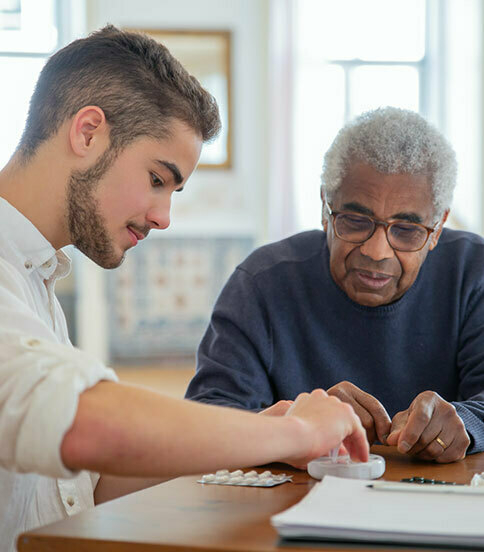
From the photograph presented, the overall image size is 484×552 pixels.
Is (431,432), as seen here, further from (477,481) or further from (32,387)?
(32,387)

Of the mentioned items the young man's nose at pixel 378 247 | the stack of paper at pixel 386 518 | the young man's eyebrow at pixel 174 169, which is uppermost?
the young man's eyebrow at pixel 174 169

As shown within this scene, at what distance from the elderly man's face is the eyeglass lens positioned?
0.5 inches

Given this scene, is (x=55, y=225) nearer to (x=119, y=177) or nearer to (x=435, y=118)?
(x=119, y=177)

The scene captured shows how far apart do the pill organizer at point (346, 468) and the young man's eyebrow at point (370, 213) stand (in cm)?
68

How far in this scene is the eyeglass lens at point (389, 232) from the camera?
1675 mm

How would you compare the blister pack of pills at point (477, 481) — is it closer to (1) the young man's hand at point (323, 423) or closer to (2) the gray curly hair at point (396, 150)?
(1) the young man's hand at point (323, 423)

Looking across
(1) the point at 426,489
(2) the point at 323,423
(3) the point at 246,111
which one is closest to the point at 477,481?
(1) the point at 426,489

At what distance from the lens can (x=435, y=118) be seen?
19.4 feet

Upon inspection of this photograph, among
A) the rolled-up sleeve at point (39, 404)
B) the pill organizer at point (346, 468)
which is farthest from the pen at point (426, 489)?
the rolled-up sleeve at point (39, 404)

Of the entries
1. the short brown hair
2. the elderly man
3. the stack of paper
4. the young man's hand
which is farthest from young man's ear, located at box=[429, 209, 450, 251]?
the stack of paper

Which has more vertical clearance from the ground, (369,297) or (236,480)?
(369,297)

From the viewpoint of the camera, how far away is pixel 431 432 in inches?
48.9

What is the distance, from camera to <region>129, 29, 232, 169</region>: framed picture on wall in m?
5.58

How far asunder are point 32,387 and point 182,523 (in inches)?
8.9
